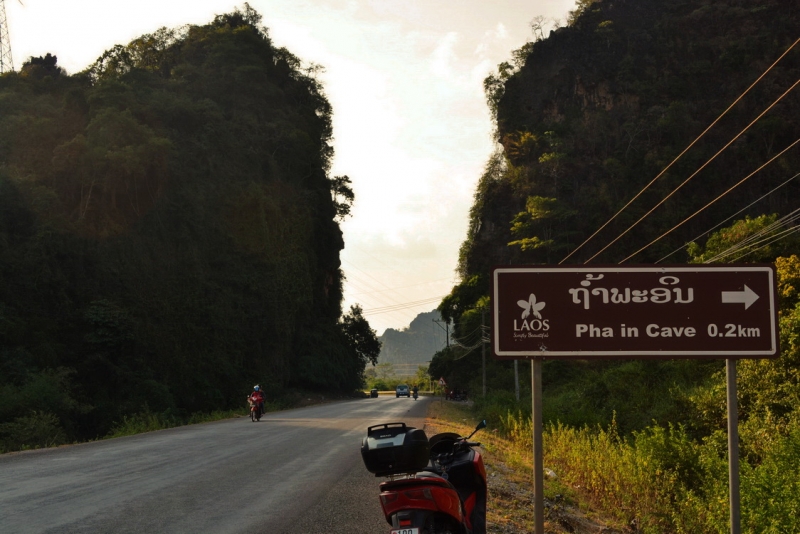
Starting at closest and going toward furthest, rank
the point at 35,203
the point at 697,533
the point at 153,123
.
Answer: the point at 697,533
the point at 35,203
the point at 153,123

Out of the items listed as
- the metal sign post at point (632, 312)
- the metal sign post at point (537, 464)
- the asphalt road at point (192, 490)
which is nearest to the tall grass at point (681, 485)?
the metal sign post at point (632, 312)

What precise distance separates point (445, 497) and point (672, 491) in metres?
7.34

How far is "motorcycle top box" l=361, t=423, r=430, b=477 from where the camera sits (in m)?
4.86

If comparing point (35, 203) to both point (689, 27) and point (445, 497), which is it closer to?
point (445, 497)

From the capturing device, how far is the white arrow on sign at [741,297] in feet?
16.9

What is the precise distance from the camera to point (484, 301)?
6375cm

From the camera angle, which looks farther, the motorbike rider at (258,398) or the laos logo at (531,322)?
the motorbike rider at (258,398)

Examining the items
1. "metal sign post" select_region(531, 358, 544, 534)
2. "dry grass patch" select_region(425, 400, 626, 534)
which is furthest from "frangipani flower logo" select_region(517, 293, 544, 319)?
"dry grass patch" select_region(425, 400, 626, 534)

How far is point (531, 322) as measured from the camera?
17.1 ft

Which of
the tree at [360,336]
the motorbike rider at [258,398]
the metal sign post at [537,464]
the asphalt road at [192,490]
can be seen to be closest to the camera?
the metal sign post at [537,464]

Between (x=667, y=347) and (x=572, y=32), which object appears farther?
(x=572, y=32)

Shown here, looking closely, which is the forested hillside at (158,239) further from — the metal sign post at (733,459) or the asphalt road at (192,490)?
the metal sign post at (733,459)

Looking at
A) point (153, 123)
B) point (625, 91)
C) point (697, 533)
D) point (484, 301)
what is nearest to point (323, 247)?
point (484, 301)

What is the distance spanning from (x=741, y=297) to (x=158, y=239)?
4307 cm
